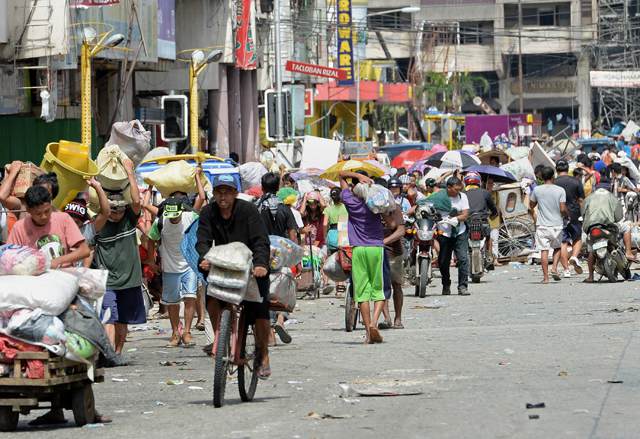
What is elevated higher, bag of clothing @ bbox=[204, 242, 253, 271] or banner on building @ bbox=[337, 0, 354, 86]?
banner on building @ bbox=[337, 0, 354, 86]

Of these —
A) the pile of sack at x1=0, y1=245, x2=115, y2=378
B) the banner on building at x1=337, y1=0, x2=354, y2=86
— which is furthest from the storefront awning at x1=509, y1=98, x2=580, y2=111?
the pile of sack at x1=0, y1=245, x2=115, y2=378

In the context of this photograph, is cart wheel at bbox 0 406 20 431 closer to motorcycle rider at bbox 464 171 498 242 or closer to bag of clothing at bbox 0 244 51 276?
bag of clothing at bbox 0 244 51 276

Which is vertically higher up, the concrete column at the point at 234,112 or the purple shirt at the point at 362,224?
the concrete column at the point at 234,112

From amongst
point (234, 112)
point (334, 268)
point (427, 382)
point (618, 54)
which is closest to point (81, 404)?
point (427, 382)

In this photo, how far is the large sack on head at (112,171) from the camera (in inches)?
411

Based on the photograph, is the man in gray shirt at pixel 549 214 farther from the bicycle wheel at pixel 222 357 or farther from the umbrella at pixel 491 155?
the bicycle wheel at pixel 222 357

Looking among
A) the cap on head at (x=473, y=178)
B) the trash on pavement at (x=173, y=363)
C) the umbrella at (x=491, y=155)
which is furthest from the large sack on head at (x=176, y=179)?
the umbrella at (x=491, y=155)

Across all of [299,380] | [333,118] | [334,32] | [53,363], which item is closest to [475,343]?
[299,380]

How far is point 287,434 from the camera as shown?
22.0 feet

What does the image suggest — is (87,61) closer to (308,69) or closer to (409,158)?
(308,69)

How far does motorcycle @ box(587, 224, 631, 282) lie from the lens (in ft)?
55.1

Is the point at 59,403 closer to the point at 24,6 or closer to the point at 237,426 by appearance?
the point at 237,426

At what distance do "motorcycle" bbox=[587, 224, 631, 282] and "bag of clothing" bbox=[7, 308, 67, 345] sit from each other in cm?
1155

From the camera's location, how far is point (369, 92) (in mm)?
61844
